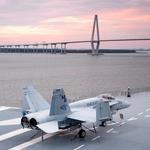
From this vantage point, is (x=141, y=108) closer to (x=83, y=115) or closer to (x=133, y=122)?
(x=133, y=122)

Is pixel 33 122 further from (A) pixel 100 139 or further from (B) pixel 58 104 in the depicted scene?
(A) pixel 100 139

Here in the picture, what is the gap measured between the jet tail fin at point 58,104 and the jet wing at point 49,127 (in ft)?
2.01

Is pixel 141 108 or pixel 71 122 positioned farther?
pixel 141 108

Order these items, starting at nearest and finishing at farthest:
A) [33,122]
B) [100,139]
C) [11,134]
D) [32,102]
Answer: [33,122] < [100,139] < [11,134] < [32,102]

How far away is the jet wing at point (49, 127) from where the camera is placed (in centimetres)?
1908

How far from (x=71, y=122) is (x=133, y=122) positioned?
5.68 meters

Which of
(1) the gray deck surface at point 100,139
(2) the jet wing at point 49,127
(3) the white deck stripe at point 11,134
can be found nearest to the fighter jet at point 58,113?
(2) the jet wing at point 49,127

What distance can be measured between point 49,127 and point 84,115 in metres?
2.51

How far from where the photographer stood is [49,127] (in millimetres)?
19484

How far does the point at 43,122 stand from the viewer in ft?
65.0

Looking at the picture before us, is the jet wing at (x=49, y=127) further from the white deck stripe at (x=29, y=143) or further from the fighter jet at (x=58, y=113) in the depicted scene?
the white deck stripe at (x=29, y=143)

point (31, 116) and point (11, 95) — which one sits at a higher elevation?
point (31, 116)

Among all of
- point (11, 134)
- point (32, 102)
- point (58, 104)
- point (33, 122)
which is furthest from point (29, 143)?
A: point (32, 102)

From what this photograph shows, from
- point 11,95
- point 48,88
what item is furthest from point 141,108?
point 48,88
